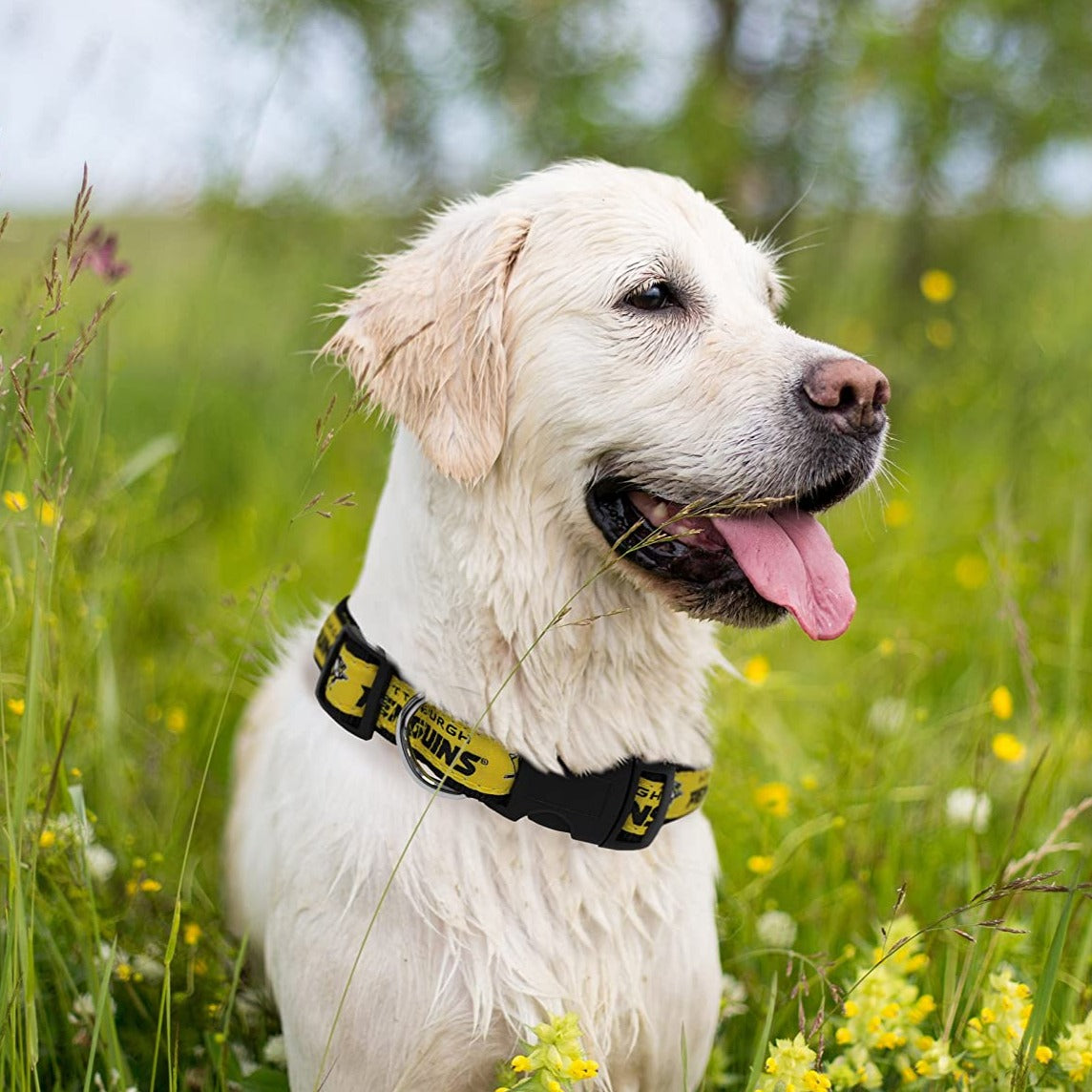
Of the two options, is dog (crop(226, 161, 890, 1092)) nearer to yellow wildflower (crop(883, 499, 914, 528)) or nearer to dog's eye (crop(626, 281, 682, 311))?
dog's eye (crop(626, 281, 682, 311))

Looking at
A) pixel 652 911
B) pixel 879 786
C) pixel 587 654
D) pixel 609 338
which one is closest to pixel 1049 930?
pixel 879 786

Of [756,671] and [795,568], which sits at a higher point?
[795,568]

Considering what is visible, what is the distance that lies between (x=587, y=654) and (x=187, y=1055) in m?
1.13

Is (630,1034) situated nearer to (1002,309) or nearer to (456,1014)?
(456,1014)

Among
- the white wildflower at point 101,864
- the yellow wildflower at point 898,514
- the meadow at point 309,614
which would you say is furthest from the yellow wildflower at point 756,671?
the white wildflower at point 101,864

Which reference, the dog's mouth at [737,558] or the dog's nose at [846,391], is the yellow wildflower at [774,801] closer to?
the dog's mouth at [737,558]

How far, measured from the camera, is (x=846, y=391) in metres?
1.90

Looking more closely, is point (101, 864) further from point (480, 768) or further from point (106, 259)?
point (106, 259)

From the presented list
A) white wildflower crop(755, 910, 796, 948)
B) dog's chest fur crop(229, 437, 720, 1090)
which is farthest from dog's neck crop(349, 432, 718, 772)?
white wildflower crop(755, 910, 796, 948)

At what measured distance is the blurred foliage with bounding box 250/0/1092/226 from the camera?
496cm

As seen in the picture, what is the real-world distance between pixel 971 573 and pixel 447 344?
8.57 ft

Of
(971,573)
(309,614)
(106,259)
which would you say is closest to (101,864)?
(309,614)

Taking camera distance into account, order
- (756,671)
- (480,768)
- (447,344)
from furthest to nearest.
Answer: (756,671) < (447,344) < (480,768)

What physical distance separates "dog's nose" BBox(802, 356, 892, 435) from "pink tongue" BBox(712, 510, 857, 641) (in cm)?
20
